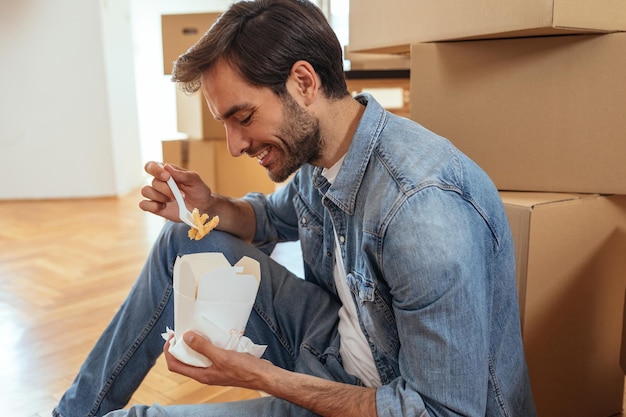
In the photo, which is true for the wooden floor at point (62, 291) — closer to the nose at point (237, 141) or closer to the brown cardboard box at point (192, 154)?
the brown cardboard box at point (192, 154)

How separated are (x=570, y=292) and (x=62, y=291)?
174 centimetres

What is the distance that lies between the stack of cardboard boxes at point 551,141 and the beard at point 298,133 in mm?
365

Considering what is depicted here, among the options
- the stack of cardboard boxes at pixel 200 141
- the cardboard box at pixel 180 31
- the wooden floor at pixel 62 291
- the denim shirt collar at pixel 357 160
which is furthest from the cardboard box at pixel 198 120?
the denim shirt collar at pixel 357 160

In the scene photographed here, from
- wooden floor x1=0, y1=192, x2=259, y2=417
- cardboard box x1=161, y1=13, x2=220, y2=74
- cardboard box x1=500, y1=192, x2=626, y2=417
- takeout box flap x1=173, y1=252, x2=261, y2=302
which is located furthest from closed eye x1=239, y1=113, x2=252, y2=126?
cardboard box x1=161, y1=13, x2=220, y2=74

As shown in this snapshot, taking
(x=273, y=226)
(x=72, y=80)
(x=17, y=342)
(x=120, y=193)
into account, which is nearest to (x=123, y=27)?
(x=72, y=80)

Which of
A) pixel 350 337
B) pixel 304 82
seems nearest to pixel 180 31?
pixel 304 82

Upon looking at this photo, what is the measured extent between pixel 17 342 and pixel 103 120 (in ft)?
7.15

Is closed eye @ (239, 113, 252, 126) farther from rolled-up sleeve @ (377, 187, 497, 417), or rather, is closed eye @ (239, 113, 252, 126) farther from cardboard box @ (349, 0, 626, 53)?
cardboard box @ (349, 0, 626, 53)

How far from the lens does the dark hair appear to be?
879 mm

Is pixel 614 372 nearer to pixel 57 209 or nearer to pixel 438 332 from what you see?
pixel 438 332

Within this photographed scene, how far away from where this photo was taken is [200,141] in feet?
8.81

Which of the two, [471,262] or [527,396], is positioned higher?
[471,262]

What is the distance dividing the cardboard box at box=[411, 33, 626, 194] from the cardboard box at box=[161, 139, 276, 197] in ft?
5.25

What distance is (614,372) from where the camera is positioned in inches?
48.8
